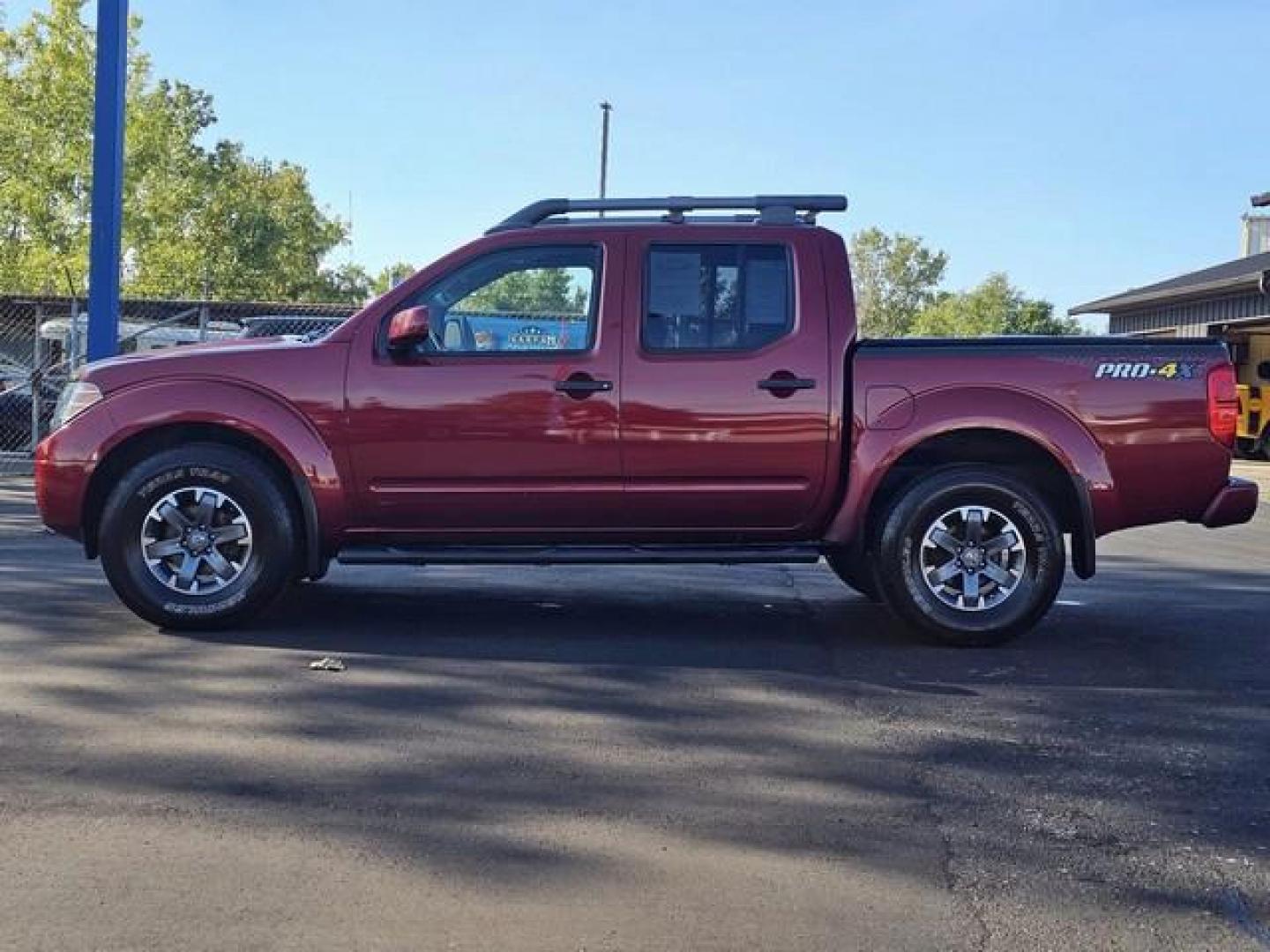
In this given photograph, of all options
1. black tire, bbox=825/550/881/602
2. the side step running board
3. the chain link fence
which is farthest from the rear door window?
the chain link fence

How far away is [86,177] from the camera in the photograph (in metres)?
35.7

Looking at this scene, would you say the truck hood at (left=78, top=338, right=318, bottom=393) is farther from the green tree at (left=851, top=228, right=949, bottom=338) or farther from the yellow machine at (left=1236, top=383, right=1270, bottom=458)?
the green tree at (left=851, top=228, right=949, bottom=338)

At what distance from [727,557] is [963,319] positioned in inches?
3097

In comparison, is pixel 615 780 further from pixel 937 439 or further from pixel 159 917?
pixel 937 439

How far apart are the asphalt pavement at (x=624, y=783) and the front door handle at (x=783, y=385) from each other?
126 cm

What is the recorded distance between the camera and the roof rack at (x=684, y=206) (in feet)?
22.0

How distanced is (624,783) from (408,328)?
109 inches

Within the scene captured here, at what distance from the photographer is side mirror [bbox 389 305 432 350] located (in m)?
6.27

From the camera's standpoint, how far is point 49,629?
21.5ft

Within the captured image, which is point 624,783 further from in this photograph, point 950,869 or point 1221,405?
point 1221,405

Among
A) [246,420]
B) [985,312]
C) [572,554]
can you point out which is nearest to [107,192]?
[246,420]

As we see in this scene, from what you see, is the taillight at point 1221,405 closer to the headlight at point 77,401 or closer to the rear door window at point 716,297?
the rear door window at point 716,297

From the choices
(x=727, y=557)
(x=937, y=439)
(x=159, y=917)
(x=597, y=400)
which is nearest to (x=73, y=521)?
(x=597, y=400)

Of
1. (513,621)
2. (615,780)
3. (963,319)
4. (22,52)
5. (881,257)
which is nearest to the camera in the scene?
(615,780)
